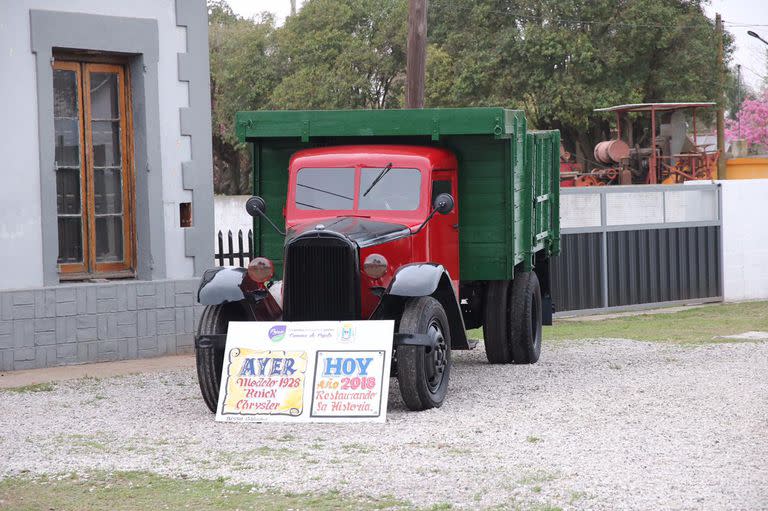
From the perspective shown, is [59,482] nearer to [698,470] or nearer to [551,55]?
[698,470]

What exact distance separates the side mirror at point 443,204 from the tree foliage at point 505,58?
3591 centimetres

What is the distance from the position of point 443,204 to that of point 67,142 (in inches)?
208

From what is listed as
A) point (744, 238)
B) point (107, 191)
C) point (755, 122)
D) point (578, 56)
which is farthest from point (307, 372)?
point (755, 122)

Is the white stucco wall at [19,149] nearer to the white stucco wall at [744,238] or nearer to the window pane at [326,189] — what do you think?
the window pane at [326,189]

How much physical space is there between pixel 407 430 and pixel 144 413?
2.45 meters

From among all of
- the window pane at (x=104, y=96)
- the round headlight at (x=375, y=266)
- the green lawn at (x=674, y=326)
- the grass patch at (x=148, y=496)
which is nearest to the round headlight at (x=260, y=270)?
the round headlight at (x=375, y=266)

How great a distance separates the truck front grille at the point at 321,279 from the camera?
33.3 feet

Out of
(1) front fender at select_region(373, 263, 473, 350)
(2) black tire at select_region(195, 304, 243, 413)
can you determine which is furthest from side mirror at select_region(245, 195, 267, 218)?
(1) front fender at select_region(373, 263, 473, 350)

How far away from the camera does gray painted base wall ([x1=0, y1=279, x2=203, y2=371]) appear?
13.5 meters

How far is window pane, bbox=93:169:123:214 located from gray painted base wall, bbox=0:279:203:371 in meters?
0.93

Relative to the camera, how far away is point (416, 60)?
1744 centimetres

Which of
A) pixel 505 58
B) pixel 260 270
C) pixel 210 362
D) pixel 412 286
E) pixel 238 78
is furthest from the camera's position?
pixel 238 78

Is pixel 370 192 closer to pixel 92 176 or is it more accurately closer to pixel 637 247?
pixel 92 176

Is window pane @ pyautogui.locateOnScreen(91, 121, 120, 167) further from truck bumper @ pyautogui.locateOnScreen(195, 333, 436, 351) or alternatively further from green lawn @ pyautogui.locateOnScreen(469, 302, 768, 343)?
green lawn @ pyautogui.locateOnScreen(469, 302, 768, 343)
